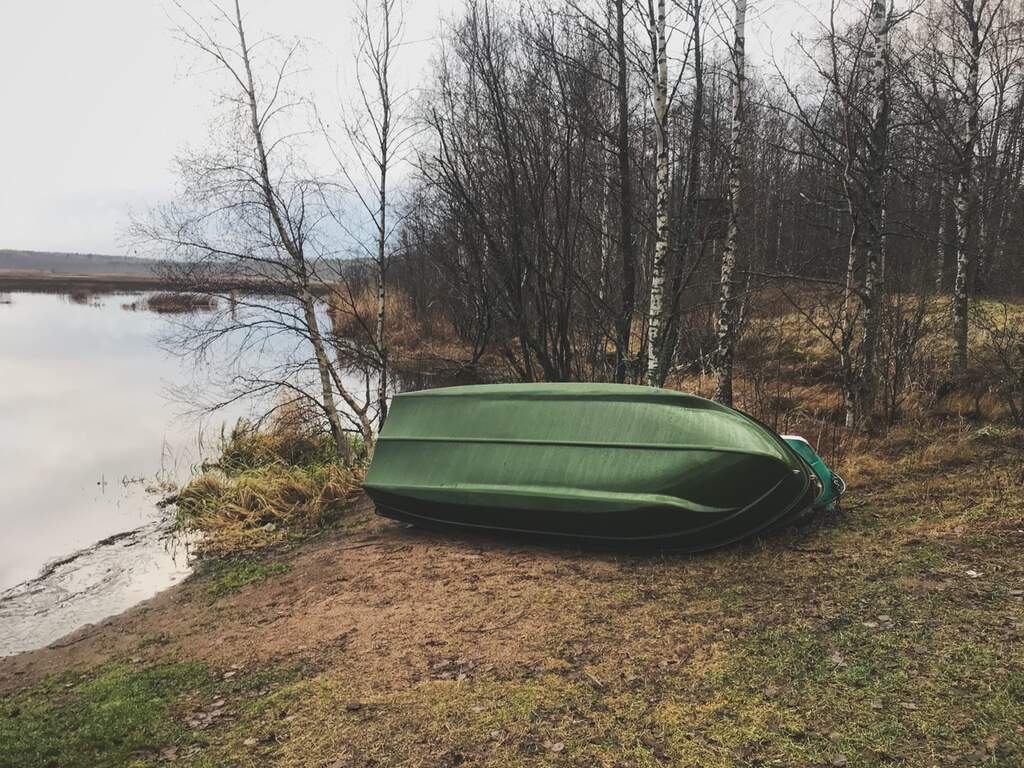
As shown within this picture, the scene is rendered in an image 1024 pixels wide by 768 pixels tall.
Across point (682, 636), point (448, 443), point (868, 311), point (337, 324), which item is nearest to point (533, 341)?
point (448, 443)

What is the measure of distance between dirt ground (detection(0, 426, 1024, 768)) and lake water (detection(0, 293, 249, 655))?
3.23 feet

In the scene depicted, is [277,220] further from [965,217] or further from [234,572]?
[965,217]

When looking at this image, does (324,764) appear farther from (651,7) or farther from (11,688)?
(651,7)

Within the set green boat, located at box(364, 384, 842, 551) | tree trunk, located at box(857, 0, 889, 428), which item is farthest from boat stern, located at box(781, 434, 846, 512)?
tree trunk, located at box(857, 0, 889, 428)

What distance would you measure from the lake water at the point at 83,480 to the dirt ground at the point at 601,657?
3.23ft

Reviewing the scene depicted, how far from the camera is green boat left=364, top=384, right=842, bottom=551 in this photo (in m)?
3.79

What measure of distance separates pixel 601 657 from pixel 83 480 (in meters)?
8.28

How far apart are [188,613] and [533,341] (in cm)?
424

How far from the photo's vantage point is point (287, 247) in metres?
7.32

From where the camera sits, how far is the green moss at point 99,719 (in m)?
2.54

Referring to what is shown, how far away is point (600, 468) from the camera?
408 cm

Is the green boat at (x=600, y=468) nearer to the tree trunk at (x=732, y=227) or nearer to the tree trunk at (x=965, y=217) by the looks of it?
the tree trunk at (x=732, y=227)

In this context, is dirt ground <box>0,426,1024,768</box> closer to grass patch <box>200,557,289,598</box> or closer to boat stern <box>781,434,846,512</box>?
boat stern <box>781,434,846,512</box>

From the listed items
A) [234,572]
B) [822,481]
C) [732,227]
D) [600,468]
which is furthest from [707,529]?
[732,227]
